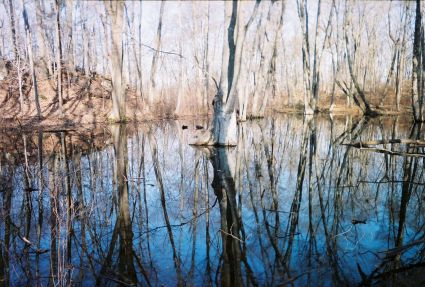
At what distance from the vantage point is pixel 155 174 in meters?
6.73

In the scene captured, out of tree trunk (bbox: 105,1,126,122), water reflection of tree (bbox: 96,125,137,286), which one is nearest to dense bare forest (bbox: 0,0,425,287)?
water reflection of tree (bbox: 96,125,137,286)

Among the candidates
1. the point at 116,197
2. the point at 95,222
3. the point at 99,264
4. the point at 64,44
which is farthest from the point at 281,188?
the point at 64,44

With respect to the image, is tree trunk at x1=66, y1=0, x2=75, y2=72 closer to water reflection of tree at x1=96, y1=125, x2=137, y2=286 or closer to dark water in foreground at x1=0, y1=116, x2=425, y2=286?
dark water in foreground at x1=0, y1=116, x2=425, y2=286

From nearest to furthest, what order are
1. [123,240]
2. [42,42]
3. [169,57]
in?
[123,240]
[42,42]
[169,57]

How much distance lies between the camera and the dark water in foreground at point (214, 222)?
109 inches

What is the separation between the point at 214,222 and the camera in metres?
3.97

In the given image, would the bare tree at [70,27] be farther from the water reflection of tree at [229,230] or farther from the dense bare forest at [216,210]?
the water reflection of tree at [229,230]

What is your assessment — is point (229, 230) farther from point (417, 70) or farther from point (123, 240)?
point (417, 70)

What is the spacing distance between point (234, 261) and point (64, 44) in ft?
91.2

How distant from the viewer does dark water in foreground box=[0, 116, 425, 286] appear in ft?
9.05

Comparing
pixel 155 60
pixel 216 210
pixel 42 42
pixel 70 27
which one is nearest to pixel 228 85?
pixel 216 210

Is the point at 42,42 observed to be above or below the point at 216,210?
above

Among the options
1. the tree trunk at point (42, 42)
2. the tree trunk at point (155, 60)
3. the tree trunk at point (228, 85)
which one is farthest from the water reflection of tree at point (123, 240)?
the tree trunk at point (42, 42)

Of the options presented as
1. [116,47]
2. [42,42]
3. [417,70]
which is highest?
[42,42]
